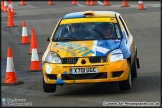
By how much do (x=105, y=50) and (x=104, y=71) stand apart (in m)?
0.45

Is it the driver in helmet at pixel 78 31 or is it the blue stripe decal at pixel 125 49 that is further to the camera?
the driver in helmet at pixel 78 31

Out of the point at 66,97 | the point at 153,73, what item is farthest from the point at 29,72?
the point at 66,97

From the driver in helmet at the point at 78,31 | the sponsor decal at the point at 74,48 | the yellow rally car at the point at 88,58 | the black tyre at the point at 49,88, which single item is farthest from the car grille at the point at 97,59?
the driver in helmet at the point at 78,31

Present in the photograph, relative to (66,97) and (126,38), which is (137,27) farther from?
(66,97)

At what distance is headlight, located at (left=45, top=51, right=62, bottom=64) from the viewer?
35.4ft

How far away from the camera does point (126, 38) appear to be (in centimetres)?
1198

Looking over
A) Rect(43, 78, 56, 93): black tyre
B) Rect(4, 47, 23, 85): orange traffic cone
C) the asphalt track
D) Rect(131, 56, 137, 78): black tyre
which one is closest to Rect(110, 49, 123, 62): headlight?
the asphalt track

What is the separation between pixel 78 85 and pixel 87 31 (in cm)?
114

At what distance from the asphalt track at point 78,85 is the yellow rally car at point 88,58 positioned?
0.33 m

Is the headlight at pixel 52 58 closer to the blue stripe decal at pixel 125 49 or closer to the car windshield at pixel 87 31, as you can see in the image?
the car windshield at pixel 87 31

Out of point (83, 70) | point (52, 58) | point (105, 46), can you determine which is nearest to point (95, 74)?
point (83, 70)

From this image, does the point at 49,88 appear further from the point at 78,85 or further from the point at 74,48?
the point at 78,85

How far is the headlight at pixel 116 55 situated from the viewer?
35.1ft

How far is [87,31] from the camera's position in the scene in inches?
468
